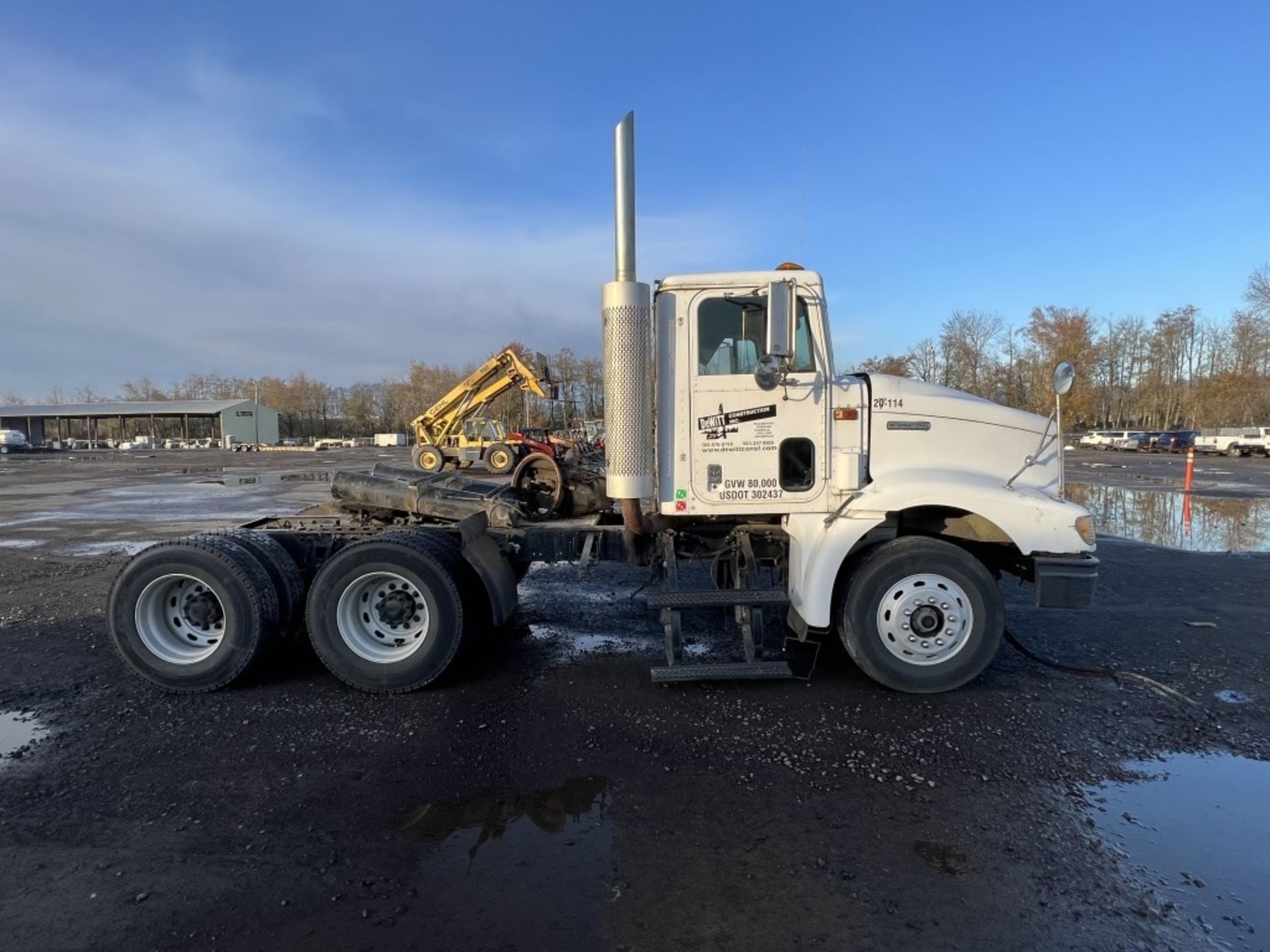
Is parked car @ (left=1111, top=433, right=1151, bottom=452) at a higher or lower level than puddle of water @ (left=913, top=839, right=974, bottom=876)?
higher

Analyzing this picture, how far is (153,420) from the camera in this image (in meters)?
92.7

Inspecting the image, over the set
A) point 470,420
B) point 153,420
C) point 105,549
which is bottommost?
point 105,549

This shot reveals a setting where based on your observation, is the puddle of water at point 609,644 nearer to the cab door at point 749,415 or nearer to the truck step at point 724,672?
the truck step at point 724,672

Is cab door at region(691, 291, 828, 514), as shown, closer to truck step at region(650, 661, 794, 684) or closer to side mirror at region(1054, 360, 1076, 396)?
truck step at region(650, 661, 794, 684)

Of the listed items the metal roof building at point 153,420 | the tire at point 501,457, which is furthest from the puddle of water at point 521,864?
the metal roof building at point 153,420

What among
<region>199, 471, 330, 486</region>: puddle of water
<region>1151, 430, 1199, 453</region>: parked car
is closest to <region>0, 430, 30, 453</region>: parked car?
<region>199, 471, 330, 486</region>: puddle of water

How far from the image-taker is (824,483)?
5.30 m

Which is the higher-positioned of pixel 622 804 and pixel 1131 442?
pixel 1131 442

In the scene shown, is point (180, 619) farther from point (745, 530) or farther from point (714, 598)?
point (745, 530)

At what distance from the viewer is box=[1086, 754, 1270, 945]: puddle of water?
288 centimetres

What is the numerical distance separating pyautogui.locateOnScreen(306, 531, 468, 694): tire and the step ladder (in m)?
1.55

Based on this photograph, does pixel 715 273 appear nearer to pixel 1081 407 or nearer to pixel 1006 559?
pixel 1006 559

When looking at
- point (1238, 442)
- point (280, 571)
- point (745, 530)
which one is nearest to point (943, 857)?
point (745, 530)

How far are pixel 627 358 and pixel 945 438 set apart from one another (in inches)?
98.3
